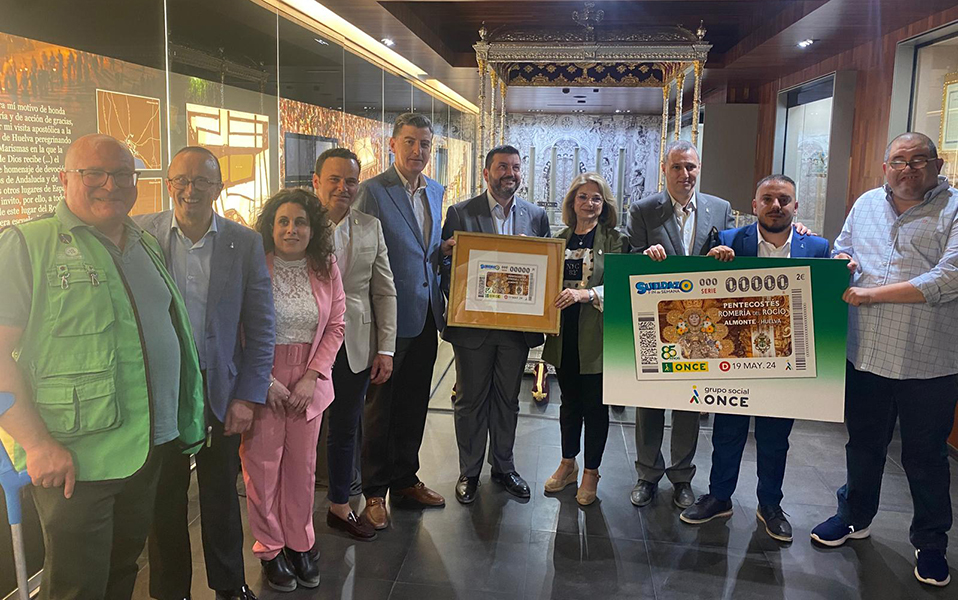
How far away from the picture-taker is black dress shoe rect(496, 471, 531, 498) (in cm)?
352

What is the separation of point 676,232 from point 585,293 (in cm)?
54

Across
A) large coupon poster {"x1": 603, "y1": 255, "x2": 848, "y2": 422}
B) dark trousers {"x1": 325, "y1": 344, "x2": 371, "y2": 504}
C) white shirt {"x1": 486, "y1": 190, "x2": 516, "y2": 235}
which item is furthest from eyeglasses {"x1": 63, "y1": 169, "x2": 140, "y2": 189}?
large coupon poster {"x1": 603, "y1": 255, "x2": 848, "y2": 422}

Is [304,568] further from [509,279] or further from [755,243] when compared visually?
[755,243]

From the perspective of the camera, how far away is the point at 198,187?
2.10 metres

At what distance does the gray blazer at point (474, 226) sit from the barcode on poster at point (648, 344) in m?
0.52

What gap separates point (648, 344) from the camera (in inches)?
122

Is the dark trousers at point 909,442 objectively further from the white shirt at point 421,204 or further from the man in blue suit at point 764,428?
the white shirt at point 421,204

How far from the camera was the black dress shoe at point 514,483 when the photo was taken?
352 cm

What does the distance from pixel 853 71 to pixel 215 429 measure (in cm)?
526

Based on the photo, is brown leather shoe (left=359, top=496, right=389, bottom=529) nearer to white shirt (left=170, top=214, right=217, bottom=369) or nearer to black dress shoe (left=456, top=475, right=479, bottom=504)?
black dress shoe (left=456, top=475, right=479, bottom=504)

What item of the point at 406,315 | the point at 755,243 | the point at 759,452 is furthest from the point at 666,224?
the point at 406,315

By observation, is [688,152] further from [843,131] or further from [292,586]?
[843,131]

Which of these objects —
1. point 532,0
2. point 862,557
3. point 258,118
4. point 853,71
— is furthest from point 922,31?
point 258,118

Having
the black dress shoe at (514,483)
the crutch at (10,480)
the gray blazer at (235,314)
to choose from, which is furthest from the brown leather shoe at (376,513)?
the crutch at (10,480)
